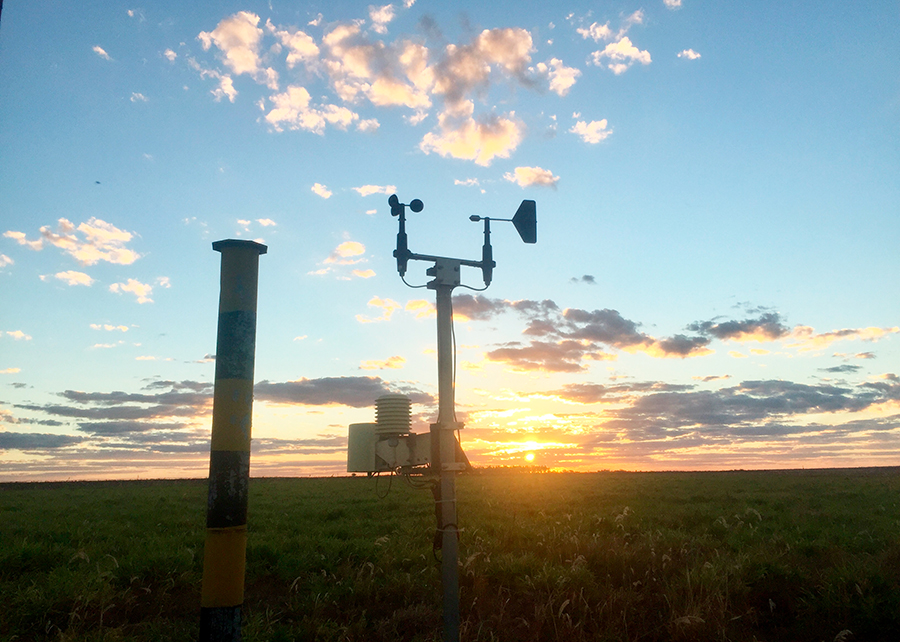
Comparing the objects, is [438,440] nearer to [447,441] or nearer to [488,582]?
[447,441]

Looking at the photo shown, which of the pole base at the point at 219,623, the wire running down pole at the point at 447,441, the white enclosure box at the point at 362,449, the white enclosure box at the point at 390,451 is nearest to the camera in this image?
the pole base at the point at 219,623

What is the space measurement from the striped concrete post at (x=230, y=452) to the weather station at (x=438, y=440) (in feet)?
8.71

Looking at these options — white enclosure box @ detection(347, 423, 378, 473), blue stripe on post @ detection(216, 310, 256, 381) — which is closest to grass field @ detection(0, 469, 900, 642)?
white enclosure box @ detection(347, 423, 378, 473)

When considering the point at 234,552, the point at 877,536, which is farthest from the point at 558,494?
the point at 234,552

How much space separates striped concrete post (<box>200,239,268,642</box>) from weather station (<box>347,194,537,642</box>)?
2656 mm

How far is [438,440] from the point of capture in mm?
6805

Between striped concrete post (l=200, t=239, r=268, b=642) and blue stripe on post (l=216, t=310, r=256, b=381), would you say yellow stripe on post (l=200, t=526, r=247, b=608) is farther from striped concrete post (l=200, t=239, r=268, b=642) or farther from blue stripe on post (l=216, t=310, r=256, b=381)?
blue stripe on post (l=216, t=310, r=256, b=381)

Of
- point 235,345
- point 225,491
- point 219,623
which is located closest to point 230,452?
point 225,491

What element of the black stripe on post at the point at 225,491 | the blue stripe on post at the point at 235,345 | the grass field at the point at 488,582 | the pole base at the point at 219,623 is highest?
the blue stripe on post at the point at 235,345

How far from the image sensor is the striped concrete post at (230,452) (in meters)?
4.21

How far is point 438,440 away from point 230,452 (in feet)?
9.55

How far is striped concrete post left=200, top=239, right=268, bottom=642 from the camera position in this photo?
4211 millimetres

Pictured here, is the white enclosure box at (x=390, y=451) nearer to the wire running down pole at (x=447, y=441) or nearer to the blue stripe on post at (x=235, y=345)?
the wire running down pole at (x=447, y=441)

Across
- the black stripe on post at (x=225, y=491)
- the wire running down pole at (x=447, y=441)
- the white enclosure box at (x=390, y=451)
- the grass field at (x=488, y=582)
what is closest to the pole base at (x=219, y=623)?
the black stripe on post at (x=225, y=491)
